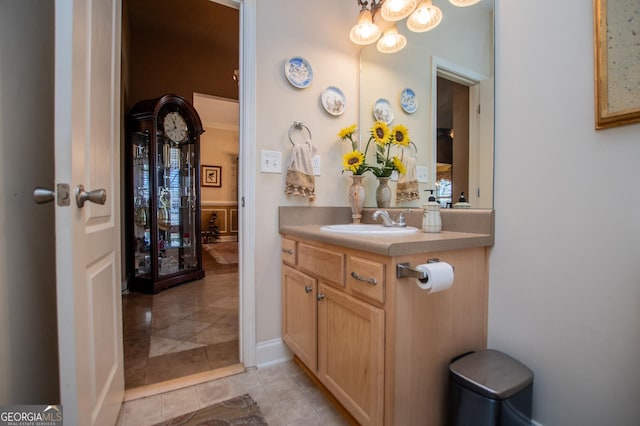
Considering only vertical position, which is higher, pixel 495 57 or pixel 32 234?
pixel 495 57

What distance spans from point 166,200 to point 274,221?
84.8 inches

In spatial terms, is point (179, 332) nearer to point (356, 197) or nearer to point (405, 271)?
point (356, 197)

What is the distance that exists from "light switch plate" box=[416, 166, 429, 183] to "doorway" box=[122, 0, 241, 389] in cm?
156

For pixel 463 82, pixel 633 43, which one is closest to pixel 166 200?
pixel 463 82

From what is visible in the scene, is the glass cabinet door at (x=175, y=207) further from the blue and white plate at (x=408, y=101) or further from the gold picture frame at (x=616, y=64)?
the gold picture frame at (x=616, y=64)

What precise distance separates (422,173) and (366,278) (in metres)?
0.90

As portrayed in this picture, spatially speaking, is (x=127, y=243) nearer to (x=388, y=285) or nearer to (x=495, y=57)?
(x=388, y=285)

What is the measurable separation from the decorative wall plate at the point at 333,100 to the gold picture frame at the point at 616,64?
4.01ft

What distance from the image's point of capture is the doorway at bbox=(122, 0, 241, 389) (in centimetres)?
178

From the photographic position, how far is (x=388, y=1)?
1.61m

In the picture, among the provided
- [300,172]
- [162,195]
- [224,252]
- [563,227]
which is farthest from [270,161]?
[224,252]

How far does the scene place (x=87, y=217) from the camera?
36.6 inches

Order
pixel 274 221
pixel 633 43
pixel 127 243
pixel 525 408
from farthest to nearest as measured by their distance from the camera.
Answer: pixel 127 243 → pixel 274 221 → pixel 525 408 → pixel 633 43

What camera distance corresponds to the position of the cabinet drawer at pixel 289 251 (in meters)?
1.58
